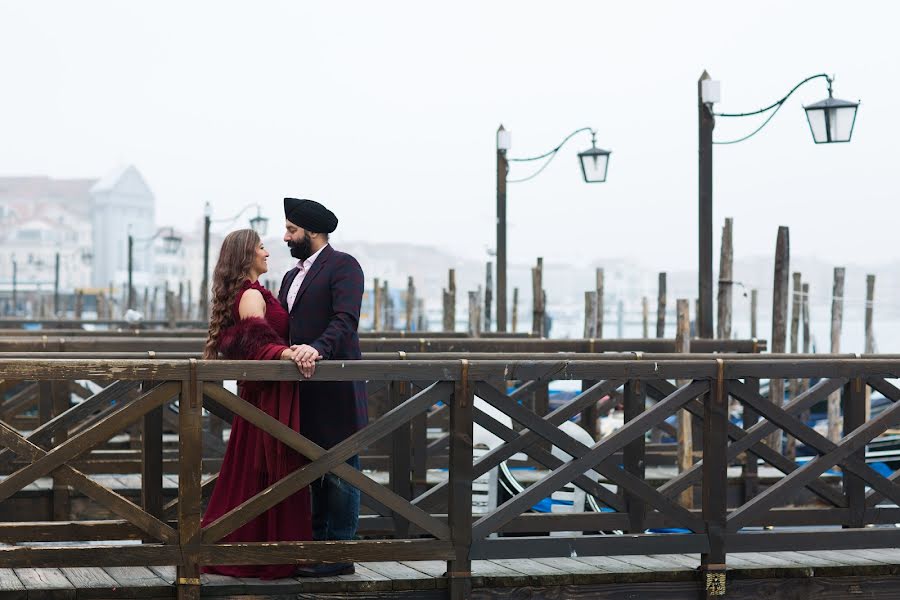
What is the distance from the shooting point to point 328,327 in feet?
19.5

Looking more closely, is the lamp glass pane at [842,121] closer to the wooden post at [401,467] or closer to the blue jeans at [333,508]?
the wooden post at [401,467]

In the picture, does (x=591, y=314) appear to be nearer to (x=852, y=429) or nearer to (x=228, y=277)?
(x=852, y=429)

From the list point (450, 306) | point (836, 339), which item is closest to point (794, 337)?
point (836, 339)

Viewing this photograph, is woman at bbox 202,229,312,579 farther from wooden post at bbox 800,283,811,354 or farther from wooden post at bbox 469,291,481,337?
wooden post at bbox 469,291,481,337

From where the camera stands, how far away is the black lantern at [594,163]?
16484mm

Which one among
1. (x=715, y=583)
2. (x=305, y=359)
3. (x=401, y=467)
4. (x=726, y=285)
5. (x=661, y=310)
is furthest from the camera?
(x=661, y=310)

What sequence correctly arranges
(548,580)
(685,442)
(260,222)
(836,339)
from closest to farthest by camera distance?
(548,580)
(685,442)
(836,339)
(260,222)

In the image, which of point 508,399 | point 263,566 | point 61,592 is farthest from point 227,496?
point 508,399

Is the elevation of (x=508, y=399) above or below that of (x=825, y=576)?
above

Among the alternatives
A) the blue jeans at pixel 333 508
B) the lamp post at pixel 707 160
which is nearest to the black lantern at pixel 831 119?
the lamp post at pixel 707 160

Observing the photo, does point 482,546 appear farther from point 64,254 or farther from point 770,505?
point 64,254

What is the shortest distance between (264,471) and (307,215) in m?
1.13

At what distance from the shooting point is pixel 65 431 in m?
8.55

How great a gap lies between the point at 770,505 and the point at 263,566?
233cm
